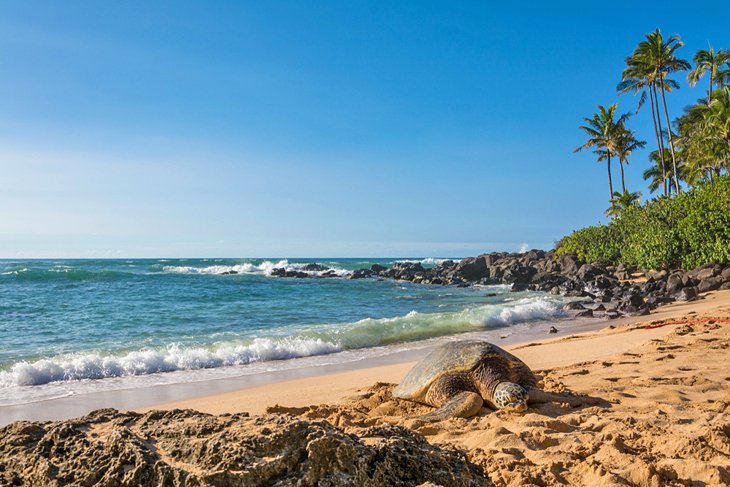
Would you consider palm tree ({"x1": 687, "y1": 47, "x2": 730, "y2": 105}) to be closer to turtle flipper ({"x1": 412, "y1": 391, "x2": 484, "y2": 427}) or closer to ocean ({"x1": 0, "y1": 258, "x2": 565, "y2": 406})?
ocean ({"x1": 0, "y1": 258, "x2": 565, "y2": 406})

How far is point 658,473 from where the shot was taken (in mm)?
3160

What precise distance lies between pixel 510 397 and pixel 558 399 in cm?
64

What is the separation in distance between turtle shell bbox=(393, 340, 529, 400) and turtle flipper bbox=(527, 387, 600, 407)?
1.27ft

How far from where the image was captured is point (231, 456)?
1987mm

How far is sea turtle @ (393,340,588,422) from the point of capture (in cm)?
526

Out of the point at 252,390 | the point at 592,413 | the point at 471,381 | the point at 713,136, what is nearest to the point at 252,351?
the point at 252,390

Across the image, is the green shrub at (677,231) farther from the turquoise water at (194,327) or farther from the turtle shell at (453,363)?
the turtle shell at (453,363)

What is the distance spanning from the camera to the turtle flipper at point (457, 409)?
4887mm

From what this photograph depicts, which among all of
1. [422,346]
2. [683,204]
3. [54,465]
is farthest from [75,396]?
[683,204]

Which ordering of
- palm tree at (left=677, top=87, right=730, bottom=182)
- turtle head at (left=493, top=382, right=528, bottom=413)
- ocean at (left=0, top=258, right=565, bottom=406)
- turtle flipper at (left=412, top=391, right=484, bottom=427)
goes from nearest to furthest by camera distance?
turtle flipper at (left=412, top=391, right=484, bottom=427) < turtle head at (left=493, top=382, right=528, bottom=413) < ocean at (left=0, top=258, right=565, bottom=406) < palm tree at (left=677, top=87, right=730, bottom=182)

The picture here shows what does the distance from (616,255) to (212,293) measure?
2479 centimetres

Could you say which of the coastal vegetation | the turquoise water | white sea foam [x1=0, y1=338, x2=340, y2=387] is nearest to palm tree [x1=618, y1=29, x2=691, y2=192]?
the coastal vegetation

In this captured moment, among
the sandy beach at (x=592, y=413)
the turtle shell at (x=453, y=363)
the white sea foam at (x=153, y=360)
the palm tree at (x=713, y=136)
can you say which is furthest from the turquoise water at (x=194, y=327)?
the palm tree at (x=713, y=136)

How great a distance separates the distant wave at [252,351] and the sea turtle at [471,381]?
5177mm
